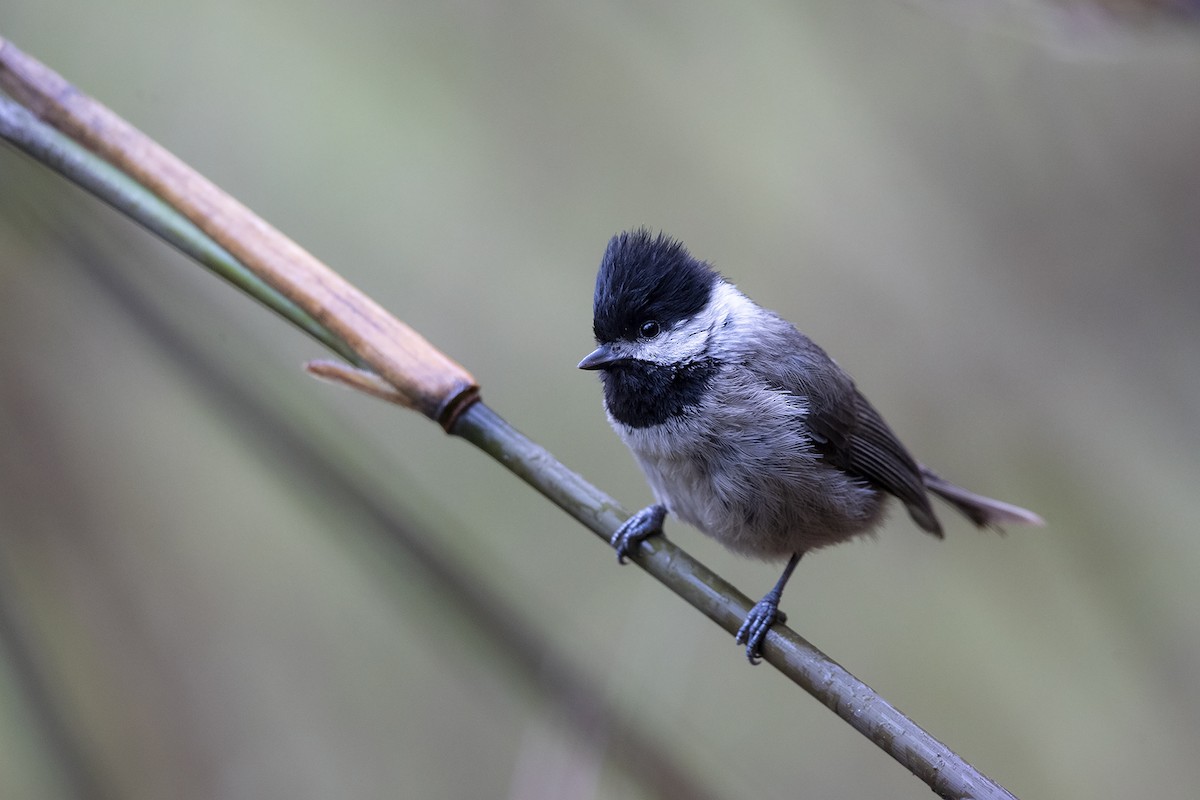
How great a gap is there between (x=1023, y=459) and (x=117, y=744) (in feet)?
9.65

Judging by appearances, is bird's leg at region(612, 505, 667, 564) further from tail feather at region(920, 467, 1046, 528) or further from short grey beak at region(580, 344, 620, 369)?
tail feather at region(920, 467, 1046, 528)

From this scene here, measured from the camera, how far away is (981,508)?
260 cm

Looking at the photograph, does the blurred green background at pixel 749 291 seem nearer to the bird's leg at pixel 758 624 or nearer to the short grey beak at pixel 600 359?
the bird's leg at pixel 758 624

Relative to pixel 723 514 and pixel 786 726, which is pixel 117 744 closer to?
pixel 723 514

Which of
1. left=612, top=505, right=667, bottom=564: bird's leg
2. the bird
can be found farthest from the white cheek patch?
left=612, top=505, right=667, bottom=564: bird's leg

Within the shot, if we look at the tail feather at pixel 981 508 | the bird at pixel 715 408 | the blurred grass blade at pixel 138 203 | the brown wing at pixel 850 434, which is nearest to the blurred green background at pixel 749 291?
the tail feather at pixel 981 508

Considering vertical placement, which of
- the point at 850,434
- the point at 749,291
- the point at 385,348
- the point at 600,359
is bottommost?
the point at 385,348

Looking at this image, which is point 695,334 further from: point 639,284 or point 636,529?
point 636,529

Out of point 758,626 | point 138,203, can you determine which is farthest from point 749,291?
point 138,203

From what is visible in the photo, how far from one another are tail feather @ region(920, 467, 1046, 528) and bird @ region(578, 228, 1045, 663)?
20.7 inches

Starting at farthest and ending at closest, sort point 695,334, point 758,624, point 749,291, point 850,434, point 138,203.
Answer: point 749,291 → point 850,434 → point 695,334 → point 758,624 → point 138,203

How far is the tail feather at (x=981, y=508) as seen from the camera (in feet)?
8.25

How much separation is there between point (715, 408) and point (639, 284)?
1.11 ft

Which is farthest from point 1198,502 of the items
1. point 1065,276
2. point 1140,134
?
point 1140,134
